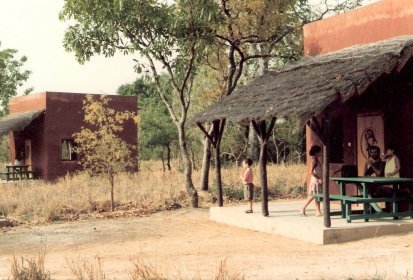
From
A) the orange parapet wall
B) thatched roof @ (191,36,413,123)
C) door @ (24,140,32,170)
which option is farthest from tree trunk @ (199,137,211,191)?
door @ (24,140,32,170)

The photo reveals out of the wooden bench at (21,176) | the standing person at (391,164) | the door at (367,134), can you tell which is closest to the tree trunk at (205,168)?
the door at (367,134)

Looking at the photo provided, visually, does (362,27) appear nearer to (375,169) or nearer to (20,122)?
(375,169)

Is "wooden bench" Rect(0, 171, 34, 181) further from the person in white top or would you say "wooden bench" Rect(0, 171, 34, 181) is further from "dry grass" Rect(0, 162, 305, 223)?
the person in white top

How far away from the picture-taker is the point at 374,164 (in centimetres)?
1342

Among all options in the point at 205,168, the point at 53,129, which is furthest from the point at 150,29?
the point at 53,129

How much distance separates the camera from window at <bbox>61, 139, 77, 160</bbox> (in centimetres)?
2844

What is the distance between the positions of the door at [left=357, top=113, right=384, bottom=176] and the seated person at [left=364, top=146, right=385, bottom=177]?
0.13m

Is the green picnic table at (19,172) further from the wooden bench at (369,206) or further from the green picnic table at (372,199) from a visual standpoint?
the wooden bench at (369,206)

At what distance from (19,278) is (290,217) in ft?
23.2

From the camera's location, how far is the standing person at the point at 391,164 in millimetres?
12547

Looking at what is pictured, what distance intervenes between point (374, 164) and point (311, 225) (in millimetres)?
2643

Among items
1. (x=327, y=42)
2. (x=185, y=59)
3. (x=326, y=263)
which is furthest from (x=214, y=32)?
(x=326, y=263)

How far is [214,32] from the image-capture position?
63.5ft

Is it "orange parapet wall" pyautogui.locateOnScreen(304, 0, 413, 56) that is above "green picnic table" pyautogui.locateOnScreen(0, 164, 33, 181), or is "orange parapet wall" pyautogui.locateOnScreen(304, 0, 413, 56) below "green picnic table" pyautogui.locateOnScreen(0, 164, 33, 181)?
above
